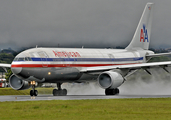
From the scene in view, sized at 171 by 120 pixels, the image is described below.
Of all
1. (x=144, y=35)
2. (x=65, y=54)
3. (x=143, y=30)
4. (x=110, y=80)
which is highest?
(x=143, y=30)

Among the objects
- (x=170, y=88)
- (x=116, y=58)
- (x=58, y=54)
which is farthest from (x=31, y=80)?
(x=170, y=88)

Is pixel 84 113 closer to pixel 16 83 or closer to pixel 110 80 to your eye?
pixel 110 80

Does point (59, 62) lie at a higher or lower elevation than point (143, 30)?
lower

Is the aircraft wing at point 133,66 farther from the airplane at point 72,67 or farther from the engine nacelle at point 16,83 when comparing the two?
the engine nacelle at point 16,83

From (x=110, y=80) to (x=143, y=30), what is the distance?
17.4 metres

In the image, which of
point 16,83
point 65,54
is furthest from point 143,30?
point 16,83

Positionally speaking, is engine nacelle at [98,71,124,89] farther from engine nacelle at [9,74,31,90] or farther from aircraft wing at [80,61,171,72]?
engine nacelle at [9,74,31,90]

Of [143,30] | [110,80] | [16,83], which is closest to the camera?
[110,80]

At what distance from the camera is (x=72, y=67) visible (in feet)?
142

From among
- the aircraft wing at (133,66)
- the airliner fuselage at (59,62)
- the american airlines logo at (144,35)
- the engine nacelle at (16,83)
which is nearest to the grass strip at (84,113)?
the airliner fuselage at (59,62)

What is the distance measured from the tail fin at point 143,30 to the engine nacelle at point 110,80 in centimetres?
1490

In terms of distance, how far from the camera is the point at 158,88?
161 feet

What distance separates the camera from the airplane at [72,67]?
39.2 m

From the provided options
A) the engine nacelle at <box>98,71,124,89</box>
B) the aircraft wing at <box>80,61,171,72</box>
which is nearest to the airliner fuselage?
the aircraft wing at <box>80,61,171,72</box>
